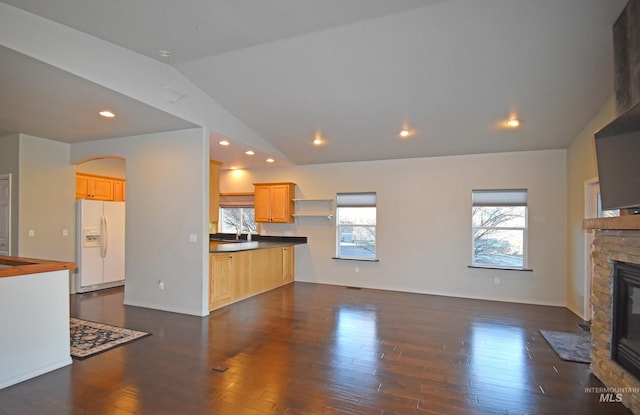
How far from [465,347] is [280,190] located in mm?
4803

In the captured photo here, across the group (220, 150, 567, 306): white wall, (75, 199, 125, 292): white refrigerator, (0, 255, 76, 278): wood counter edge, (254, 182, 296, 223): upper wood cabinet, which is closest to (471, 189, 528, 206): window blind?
(220, 150, 567, 306): white wall

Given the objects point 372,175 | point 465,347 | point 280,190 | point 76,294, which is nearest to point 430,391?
point 465,347

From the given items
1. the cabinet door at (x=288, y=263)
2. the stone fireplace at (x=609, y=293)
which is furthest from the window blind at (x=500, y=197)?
the cabinet door at (x=288, y=263)

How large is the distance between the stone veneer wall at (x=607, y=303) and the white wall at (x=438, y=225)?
269 centimetres

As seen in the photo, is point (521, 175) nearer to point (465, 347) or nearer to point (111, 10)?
point (465, 347)

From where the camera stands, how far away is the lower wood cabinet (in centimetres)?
506

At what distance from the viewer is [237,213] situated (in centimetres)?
811

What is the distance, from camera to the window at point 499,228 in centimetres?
580

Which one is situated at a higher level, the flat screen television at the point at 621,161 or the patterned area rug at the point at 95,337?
the flat screen television at the point at 621,161

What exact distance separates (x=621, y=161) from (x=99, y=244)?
748cm

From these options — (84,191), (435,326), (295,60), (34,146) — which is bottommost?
(435,326)

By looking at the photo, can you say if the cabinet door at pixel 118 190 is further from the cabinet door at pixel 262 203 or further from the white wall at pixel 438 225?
the white wall at pixel 438 225

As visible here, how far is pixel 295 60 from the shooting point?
3869 millimetres

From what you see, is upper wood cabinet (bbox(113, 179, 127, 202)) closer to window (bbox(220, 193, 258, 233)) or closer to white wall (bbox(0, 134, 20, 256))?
white wall (bbox(0, 134, 20, 256))
